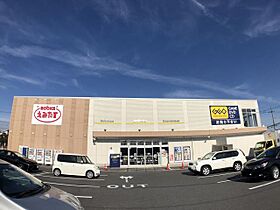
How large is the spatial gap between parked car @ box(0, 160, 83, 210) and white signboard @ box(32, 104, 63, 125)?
24.7 m

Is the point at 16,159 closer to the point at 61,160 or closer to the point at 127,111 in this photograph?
the point at 61,160

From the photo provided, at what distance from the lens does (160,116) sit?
28219mm

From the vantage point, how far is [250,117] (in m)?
31.3

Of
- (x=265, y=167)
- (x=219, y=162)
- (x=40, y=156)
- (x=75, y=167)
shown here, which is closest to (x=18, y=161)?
(x=75, y=167)

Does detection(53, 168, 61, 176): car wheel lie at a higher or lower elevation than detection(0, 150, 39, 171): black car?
lower

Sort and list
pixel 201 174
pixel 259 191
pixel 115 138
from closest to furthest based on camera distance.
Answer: pixel 259 191
pixel 201 174
pixel 115 138

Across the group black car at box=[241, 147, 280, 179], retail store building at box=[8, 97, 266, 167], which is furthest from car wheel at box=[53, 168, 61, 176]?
black car at box=[241, 147, 280, 179]

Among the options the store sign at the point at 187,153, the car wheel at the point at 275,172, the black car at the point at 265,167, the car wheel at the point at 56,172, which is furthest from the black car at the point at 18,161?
the store sign at the point at 187,153

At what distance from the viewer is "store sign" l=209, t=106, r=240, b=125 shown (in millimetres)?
29566

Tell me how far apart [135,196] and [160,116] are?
19.9 m

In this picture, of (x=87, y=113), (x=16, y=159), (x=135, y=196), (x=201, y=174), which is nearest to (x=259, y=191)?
(x=135, y=196)

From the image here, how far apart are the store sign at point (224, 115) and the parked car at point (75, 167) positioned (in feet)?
63.9

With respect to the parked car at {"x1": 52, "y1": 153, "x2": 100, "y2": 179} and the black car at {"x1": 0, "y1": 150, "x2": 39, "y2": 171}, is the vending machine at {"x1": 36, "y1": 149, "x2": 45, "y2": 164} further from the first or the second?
the parked car at {"x1": 52, "y1": 153, "x2": 100, "y2": 179}

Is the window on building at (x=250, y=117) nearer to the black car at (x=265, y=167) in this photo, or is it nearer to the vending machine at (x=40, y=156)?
the black car at (x=265, y=167)
